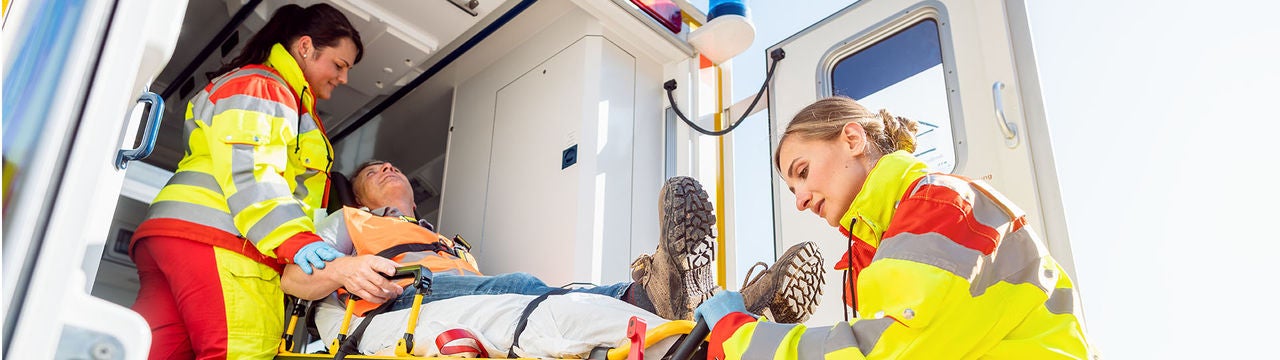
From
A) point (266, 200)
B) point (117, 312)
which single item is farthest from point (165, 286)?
point (117, 312)

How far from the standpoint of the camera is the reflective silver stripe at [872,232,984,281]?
1334 millimetres

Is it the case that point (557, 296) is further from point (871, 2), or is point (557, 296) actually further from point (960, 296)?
point (871, 2)

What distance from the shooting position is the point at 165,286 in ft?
8.03

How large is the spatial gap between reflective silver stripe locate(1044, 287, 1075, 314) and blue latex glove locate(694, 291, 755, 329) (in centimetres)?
55

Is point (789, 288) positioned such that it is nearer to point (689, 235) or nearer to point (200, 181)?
point (689, 235)

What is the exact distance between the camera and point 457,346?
189 cm

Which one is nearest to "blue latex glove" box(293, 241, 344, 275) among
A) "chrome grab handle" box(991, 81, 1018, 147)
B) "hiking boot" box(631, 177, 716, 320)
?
"hiking boot" box(631, 177, 716, 320)

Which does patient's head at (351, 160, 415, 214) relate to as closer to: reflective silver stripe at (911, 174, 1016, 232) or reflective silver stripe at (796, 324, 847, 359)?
reflective silver stripe at (796, 324, 847, 359)

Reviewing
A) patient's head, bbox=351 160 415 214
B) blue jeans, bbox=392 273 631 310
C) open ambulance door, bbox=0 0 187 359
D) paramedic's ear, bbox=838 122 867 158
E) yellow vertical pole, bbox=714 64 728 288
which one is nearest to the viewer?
open ambulance door, bbox=0 0 187 359

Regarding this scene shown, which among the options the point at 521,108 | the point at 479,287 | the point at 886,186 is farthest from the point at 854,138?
the point at 521,108

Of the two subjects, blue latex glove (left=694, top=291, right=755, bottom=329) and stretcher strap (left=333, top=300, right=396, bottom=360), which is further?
stretcher strap (left=333, top=300, right=396, bottom=360)

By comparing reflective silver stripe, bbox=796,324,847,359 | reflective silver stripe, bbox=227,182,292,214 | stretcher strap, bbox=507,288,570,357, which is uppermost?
reflective silver stripe, bbox=227,182,292,214

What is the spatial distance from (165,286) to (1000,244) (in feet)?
7.40

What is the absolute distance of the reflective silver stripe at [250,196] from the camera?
7.65 feet
